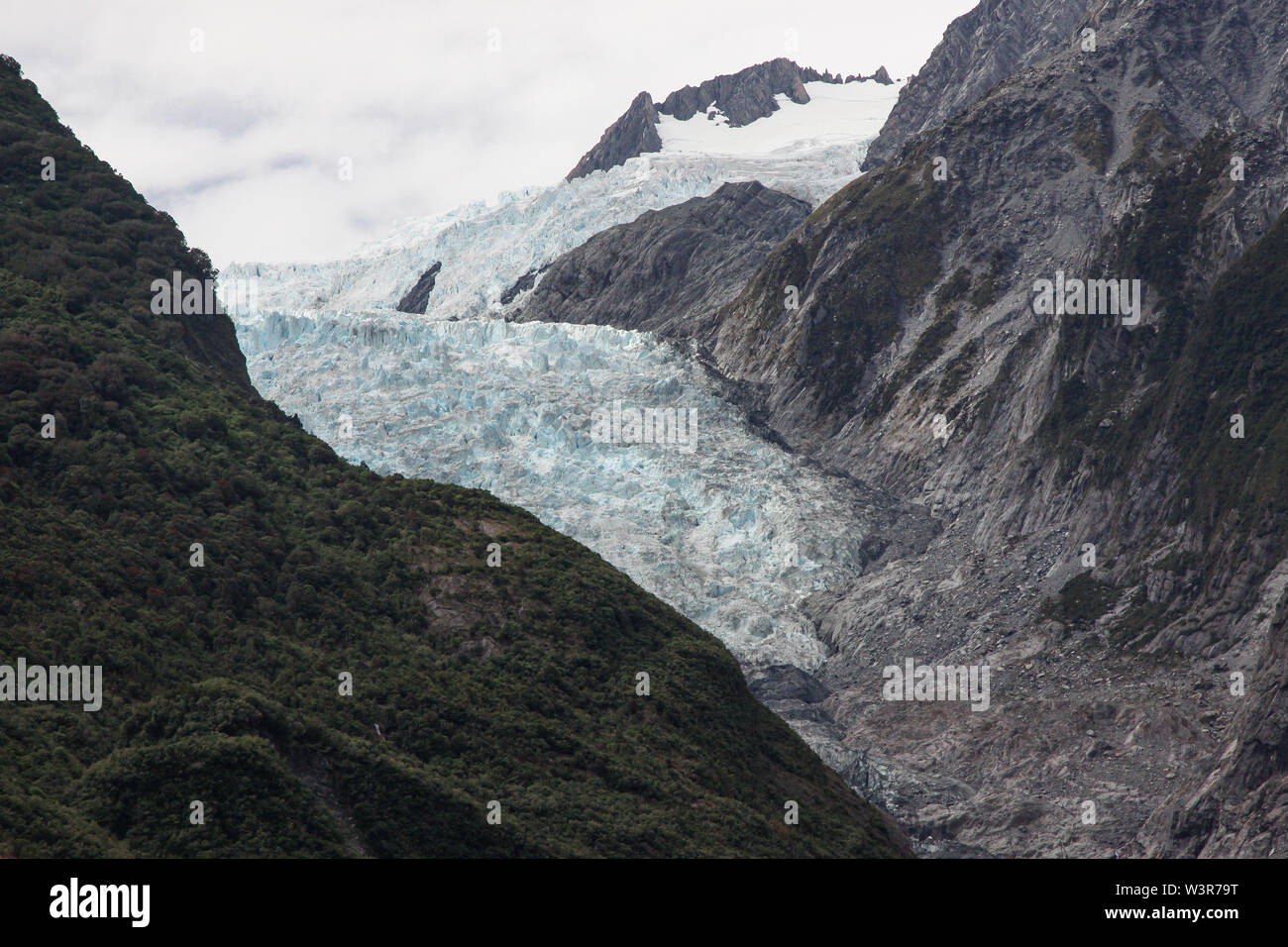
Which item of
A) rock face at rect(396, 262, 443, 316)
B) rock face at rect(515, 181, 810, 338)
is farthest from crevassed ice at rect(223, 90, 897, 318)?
rock face at rect(515, 181, 810, 338)

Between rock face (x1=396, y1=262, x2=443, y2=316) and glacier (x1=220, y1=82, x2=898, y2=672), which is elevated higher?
rock face (x1=396, y1=262, x2=443, y2=316)

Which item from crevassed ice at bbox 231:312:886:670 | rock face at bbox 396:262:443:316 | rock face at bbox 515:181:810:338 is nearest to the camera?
crevassed ice at bbox 231:312:886:670

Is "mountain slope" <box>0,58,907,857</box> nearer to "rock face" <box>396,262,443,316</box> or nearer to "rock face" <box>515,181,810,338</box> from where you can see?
"rock face" <box>515,181,810,338</box>

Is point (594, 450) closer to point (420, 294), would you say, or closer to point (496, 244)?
point (420, 294)

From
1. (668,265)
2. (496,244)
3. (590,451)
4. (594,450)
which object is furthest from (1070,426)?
(496,244)

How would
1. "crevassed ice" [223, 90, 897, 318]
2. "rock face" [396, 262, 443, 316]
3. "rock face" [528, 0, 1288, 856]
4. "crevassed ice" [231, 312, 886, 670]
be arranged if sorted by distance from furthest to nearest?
1. "rock face" [396, 262, 443, 316]
2. "crevassed ice" [223, 90, 897, 318]
3. "crevassed ice" [231, 312, 886, 670]
4. "rock face" [528, 0, 1288, 856]

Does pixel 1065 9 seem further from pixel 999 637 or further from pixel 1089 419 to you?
pixel 999 637
